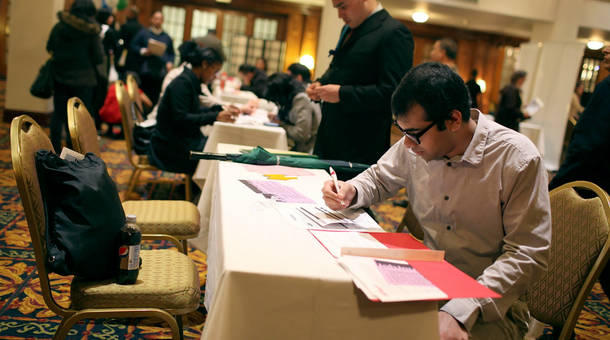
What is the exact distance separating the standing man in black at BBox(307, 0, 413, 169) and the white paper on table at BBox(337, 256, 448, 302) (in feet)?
4.18

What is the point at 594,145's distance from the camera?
7.82 feet

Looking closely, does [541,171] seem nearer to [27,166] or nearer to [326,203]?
[326,203]

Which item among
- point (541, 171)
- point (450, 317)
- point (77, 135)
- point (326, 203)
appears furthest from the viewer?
point (77, 135)

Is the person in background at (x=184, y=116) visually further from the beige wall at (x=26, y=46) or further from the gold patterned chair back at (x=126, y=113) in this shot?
the beige wall at (x=26, y=46)

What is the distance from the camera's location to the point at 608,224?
4.97ft

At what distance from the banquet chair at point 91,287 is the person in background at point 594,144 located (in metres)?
1.87

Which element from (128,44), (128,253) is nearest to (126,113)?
(128,253)

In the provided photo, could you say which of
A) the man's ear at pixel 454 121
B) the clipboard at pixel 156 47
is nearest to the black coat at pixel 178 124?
the man's ear at pixel 454 121

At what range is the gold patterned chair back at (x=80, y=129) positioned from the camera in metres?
1.95

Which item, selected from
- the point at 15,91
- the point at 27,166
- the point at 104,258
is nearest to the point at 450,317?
the point at 104,258

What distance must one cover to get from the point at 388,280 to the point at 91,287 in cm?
88

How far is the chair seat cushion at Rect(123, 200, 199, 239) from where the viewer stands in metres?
2.13

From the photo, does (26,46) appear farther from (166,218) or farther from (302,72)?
(166,218)

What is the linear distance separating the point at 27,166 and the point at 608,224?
1643mm
